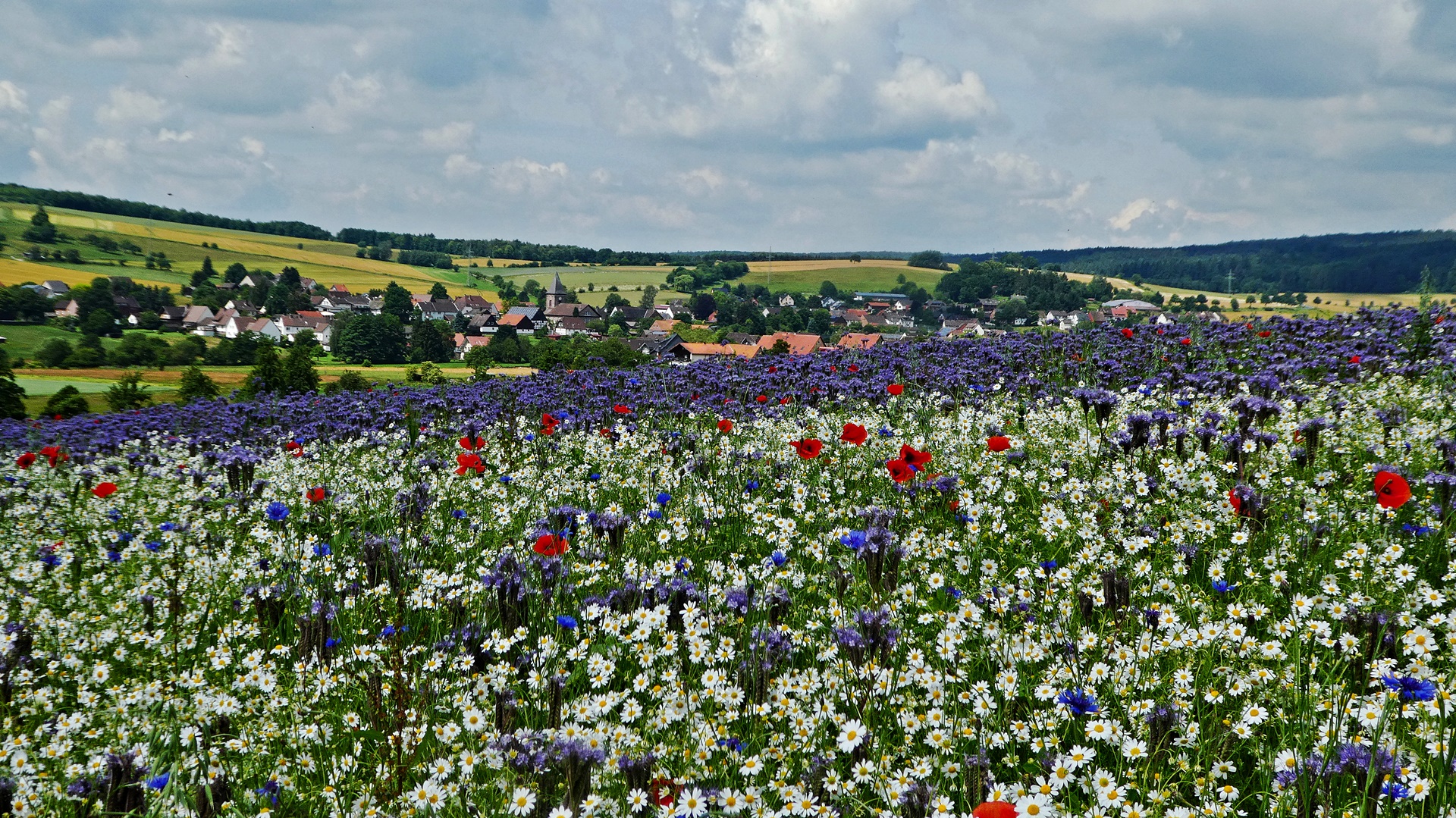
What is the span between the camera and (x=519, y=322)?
14175 cm

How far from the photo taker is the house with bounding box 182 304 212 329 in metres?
93.8

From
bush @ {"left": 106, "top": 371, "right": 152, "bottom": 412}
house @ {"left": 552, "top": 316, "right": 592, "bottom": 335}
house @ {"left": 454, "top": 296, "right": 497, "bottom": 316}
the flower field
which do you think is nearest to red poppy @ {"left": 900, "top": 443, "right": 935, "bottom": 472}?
the flower field

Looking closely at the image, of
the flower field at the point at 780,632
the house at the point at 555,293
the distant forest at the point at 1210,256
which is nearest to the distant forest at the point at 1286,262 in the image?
the distant forest at the point at 1210,256

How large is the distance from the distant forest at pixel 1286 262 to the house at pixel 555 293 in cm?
10073

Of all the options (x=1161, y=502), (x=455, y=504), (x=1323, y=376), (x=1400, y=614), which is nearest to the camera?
(x=1400, y=614)

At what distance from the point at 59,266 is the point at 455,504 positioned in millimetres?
144842

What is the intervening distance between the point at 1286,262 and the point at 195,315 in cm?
15273

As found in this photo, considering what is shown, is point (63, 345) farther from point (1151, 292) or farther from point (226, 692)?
point (1151, 292)

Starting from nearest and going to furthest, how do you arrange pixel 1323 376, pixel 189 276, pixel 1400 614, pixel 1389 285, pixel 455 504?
pixel 1400 614 → pixel 455 504 → pixel 1323 376 → pixel 1389 285 → pixel 189 276

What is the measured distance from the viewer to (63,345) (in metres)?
66.4

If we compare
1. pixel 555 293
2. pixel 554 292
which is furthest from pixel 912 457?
pixel 554 292

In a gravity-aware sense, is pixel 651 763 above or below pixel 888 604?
below

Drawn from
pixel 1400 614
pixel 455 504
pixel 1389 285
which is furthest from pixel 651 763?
pixel 1389 285

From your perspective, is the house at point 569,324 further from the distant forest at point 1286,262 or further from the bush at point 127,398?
the bush at point 127,398
